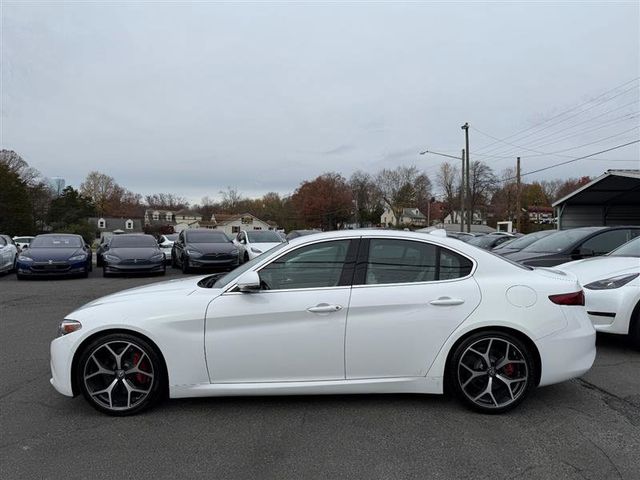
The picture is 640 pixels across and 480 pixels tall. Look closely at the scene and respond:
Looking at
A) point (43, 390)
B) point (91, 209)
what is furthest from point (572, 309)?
point (91, 209)

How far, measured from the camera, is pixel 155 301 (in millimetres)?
3943

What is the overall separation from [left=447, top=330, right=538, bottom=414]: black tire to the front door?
97 centimetres

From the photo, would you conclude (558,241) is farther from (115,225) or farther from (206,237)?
(115,225)

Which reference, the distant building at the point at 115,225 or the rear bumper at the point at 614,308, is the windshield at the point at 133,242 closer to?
the rear bumper at the point at 614,308

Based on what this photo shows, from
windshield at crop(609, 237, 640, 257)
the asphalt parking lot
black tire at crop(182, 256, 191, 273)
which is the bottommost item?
the asphalt parking lot

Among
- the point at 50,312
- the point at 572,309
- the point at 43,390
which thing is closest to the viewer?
the point at 572,309


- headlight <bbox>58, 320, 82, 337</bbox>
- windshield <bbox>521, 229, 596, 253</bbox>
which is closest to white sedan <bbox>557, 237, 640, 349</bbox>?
windshield <bbox>521, 229, 596, 253</bbox>

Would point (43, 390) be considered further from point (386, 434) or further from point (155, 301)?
point (386, 434)

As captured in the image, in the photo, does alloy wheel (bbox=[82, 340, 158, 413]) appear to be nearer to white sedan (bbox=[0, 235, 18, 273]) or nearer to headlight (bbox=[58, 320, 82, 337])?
headlight (bbox=[58, 320, 82, 337])

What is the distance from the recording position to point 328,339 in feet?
12.6

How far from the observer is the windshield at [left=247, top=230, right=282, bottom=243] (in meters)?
18.0

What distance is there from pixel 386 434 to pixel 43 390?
3.20m

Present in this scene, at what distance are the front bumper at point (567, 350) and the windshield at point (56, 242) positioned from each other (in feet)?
48.1

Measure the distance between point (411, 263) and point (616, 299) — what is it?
3.17 metres
